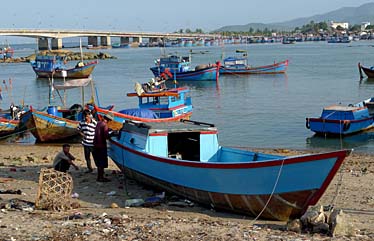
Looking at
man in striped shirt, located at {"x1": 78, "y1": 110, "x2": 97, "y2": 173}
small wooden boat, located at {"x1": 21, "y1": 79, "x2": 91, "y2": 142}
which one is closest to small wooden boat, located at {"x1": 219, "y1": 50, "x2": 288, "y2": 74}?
small wooden boat, located at {"x1": 21, "y1": 79, "x2": 91, "y2": 142}

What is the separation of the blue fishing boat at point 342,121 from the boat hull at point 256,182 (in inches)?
453

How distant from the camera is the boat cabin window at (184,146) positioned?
12680 mm

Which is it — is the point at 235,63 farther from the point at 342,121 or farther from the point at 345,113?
the point at 342,121

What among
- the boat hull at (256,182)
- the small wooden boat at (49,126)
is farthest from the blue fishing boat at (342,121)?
the boat hull at (256,182)

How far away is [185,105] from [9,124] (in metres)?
7.41

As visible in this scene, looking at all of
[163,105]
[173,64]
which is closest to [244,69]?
[173,64]

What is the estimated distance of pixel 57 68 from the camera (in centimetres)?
5809

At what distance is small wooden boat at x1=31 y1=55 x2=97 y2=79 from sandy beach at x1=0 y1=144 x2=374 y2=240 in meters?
41.0

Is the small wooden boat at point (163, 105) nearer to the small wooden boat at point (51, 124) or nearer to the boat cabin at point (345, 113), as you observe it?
the small wooden boat at point (51, 124)

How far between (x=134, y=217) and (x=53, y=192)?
1.87 meters

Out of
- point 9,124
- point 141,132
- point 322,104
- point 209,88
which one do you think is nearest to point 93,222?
point 141,132

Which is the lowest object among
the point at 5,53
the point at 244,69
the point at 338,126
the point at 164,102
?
the point at 5,53

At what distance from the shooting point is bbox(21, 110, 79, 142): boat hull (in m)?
21.1

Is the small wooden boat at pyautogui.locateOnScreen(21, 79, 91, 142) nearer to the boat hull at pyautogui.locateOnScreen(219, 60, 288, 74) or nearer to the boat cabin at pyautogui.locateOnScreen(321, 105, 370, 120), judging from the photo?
the boat cabin at pyautogui.locateOnScreen(321, 105, 370, 120)
